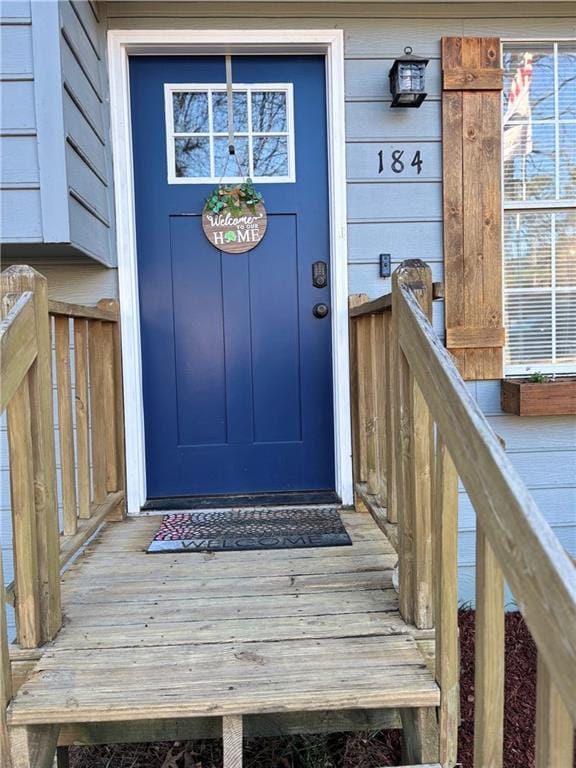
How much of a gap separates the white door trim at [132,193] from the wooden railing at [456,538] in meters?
0.55

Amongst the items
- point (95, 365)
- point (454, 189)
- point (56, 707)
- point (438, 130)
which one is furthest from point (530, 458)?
point (56, 707)

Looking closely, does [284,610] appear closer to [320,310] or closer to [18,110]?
[320,310]

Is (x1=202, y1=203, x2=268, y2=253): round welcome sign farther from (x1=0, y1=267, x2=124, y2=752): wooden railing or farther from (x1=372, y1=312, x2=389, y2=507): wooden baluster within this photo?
(x1=0, y1=267, x2=124, y2=752): wooden railing

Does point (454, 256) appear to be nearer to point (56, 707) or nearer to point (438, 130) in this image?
point (438, 130)

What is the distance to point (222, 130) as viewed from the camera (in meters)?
2.60

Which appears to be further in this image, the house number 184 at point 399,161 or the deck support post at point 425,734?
the house number 184 at point 399,161

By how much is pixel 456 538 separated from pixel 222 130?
213cm

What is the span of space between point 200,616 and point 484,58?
2.59 metres

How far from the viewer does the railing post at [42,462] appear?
1.48 metres

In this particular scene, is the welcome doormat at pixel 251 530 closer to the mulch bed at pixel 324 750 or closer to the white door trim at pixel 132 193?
the white door trim at pixel 132 193

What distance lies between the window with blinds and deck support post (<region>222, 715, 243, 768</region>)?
6.54 feet

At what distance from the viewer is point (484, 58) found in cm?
251

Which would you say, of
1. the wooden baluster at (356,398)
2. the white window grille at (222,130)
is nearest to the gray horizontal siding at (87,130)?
the white window grille at (222,130)

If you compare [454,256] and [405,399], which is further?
[454,256]
